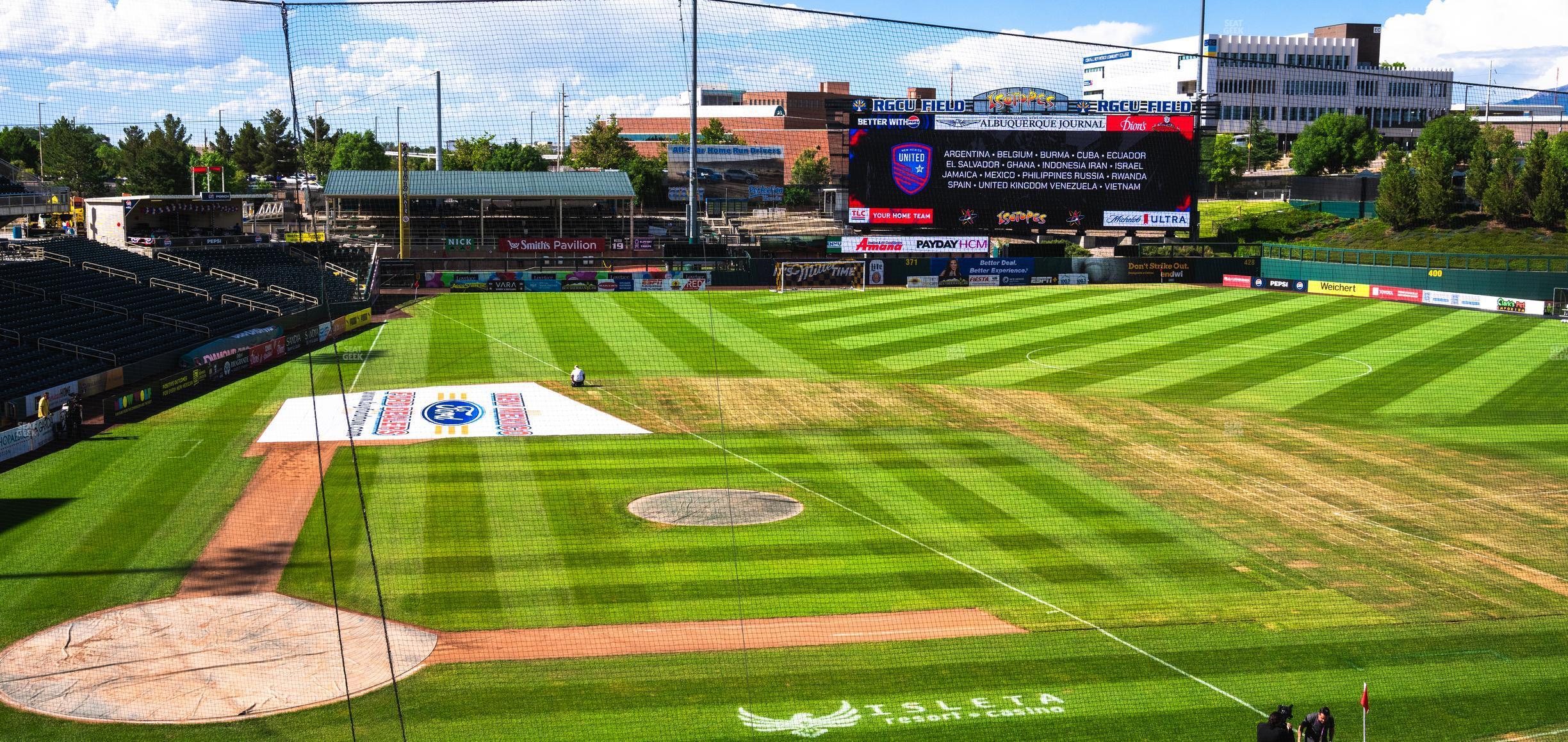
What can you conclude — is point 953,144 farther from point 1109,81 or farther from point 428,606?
point 1109,81

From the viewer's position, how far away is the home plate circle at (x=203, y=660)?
12.8 meters

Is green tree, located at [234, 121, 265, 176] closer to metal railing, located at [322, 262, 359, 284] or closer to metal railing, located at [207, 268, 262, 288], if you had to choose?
metal railing, located at [322, 262, 359, 284]

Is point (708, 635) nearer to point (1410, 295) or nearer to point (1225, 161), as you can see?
point (1410, 295)

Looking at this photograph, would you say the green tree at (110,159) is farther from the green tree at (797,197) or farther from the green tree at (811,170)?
the green tree at (811,170)

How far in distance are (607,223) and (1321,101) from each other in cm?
7379

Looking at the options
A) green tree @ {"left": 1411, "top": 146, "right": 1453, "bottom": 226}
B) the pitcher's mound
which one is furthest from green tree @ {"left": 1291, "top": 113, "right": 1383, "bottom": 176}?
the pitcher's mound

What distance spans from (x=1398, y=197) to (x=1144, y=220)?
19.9m

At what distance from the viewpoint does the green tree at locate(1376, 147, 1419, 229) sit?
207ft

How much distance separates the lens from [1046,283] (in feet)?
181

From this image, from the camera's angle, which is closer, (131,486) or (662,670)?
(662,670)

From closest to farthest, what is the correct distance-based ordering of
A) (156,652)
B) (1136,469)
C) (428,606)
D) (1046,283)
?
(156,652) → (428,606) → (1136,469) → (1046,283)

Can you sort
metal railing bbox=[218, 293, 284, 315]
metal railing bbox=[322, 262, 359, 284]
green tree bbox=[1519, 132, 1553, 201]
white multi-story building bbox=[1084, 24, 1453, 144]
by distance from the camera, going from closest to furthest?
metal railing bbox=[218, 293, 284, 315], metal railing bbox=[322, 262, 359, 284], green tree bbox=[1519, 132, 1553, 201], white multi-story building bbox=[1084, 24, 1453, 144]

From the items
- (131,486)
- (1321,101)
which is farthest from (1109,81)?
(131,486)

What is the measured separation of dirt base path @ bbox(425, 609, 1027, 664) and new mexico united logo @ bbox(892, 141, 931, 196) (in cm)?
3724
